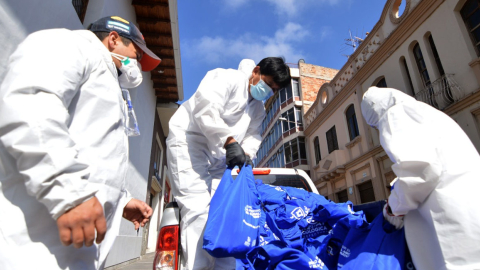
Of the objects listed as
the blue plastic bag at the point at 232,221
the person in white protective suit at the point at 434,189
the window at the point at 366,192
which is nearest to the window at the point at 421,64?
the window at the point at 366,192

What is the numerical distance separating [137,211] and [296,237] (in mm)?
1099

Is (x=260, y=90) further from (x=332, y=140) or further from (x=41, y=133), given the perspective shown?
(x=332, y=140)

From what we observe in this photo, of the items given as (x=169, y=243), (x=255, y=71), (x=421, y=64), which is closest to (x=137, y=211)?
(x=169, y=243)

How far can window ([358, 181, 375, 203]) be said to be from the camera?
44.1 feet

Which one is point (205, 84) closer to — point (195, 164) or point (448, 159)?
point (195, 164)

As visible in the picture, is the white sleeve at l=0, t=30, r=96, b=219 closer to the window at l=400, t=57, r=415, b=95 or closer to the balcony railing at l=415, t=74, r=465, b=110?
the balcony railing at l=415, t=74, r=465, b=110

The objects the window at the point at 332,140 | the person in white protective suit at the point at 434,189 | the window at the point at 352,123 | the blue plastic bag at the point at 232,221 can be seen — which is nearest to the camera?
the person in white protective suit at the point at 434,189

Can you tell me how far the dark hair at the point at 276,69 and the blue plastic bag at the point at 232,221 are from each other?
1254 millimetres

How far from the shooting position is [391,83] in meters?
11.9

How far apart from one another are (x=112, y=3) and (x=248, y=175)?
4104 millimetres

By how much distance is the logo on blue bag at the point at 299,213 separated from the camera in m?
2.07

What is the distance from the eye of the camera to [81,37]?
1.21 meters

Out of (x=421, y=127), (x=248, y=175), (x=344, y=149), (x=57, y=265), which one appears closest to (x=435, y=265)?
(x=421, y=127)

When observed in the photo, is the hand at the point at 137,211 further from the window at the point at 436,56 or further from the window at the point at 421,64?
the window at the point at 421,64
